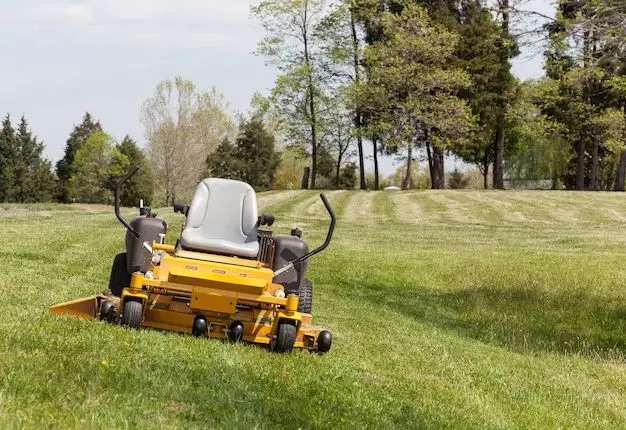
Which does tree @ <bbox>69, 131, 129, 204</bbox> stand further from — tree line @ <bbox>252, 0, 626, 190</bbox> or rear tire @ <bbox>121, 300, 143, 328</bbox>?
rear tire @ <bbox>121, 300, 143, 328</bbox>

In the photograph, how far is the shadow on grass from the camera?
1148 centimetres

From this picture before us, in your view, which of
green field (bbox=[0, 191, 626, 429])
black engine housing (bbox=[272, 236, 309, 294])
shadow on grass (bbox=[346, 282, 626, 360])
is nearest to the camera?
green field (bbox=[0, 191, 626, 429])

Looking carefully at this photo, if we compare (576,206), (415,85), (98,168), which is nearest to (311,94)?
(415,85)

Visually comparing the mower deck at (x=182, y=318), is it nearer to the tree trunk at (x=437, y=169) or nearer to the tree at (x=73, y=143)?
Answer: the tree trunk at (x=437, y=169)

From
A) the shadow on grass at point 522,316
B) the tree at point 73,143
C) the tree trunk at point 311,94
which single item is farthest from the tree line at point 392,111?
the shadow on grass at point 522,316

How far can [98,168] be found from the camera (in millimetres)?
69625

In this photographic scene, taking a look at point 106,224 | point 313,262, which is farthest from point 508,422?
point 106,224

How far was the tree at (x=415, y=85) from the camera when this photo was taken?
147ft

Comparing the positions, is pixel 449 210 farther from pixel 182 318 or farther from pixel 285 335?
pixel 182 318

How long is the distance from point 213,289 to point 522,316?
299 inches

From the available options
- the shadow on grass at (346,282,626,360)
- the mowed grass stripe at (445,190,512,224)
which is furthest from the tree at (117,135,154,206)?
the shadow on grass at (346,282,626,360)

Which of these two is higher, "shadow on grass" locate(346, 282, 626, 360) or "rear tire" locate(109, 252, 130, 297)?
"rear tire" locate(109, 252, 130, 297)

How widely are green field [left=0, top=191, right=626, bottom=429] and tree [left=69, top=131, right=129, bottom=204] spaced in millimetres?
47630

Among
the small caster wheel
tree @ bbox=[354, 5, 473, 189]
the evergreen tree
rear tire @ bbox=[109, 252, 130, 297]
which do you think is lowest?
the small caster wheel
